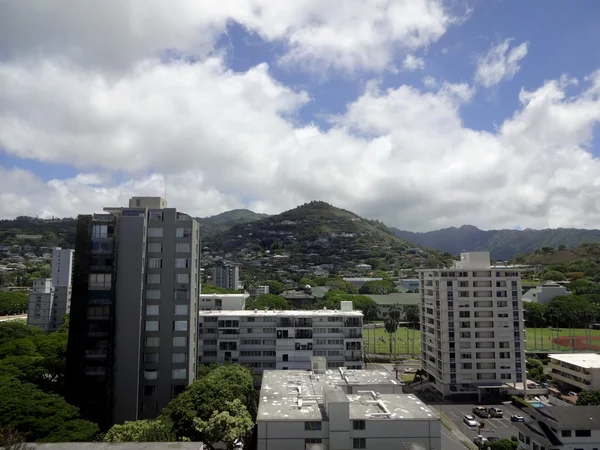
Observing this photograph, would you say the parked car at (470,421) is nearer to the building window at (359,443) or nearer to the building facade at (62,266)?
the building window at (359,443)

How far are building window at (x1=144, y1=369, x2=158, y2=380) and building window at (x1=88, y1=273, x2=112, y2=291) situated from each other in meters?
9.44

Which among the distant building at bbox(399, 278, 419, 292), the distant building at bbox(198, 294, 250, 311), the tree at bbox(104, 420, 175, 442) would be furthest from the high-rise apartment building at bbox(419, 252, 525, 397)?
the distant building at bbox(399, 278, 419, 292)

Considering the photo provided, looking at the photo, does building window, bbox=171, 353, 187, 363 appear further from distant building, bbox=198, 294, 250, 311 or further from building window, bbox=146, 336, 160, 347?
distant building, bbox=198, 294, 250, 311

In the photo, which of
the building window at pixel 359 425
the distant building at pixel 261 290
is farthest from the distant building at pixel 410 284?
the building window at pixel 359 425

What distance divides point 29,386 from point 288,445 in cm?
2368

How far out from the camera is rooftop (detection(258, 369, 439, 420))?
32.4 meters

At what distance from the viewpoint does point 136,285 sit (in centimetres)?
4262

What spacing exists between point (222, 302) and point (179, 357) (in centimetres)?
4147

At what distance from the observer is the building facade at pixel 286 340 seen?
61.2 meters

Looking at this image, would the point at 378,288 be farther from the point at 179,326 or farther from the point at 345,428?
the point at 345,428

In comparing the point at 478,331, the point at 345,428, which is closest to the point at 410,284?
the point at 478,331

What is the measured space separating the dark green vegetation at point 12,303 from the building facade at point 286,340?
95.8 metres

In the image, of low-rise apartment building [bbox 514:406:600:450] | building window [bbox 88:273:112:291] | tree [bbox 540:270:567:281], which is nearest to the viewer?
low-rise apartment building [bbox 514:406:600:450]

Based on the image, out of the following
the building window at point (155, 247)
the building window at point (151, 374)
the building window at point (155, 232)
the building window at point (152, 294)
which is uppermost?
the building window at point (155, 232)
